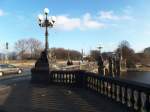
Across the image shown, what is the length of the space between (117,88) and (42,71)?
11964 millimetres

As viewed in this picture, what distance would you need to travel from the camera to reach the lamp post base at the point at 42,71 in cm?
2408

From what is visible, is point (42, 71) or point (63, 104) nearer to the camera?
point (63, 104)

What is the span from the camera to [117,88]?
42.3 ft

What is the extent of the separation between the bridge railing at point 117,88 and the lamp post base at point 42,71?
268 cm

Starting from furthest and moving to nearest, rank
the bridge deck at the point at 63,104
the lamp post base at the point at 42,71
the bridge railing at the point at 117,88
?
the lamp post base at the point at 42,71 < the bridge deck at the point at 63,104 < the bridge railing at the point at 117,88

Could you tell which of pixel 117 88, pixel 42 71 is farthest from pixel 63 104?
pixel 42 71

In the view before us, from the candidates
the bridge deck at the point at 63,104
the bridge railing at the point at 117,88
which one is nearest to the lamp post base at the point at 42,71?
the bridge railing at the point at 117,88

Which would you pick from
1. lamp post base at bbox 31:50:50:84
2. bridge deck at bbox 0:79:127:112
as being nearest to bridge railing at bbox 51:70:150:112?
bridge deck at bbox 0:79:127:112

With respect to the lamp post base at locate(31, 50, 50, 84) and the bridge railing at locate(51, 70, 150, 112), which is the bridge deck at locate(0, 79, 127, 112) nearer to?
the bridge railing at locate(51, 70, 150, 112)

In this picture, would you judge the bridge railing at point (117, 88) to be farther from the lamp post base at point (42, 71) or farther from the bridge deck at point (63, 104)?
the lamp post base at point (42, 71)

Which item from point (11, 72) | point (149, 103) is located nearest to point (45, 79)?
point (149, 103)

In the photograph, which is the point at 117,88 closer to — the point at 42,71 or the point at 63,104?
the point at 63,104

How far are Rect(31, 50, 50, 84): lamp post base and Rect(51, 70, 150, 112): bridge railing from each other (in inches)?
105

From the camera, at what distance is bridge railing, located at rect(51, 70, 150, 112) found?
9.89m
